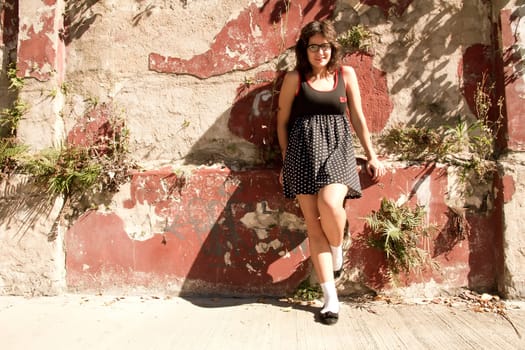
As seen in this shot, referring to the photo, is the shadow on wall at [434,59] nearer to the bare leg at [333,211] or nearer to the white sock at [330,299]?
the bare leg at [333,211]

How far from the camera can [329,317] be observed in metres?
2.20

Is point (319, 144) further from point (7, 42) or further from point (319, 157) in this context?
point (7, 42)

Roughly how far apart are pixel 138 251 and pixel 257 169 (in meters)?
0.95

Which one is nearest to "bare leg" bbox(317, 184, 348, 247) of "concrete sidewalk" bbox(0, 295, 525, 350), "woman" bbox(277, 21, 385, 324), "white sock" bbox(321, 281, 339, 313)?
"woman" bbox(277, 21, 385, 324)

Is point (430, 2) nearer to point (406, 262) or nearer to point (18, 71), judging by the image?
point (406, 262)

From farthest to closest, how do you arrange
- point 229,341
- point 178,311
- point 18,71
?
1. point 18,71
2. point 178,311
3. point 229,341

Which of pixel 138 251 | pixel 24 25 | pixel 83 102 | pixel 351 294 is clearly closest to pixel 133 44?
pixel 83 102

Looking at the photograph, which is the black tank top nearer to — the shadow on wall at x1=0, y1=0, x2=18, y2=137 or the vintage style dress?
the vintage style dress

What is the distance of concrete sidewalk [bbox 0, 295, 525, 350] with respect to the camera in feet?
6.54

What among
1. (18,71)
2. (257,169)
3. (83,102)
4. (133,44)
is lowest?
(257,169)

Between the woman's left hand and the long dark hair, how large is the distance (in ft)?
1.97

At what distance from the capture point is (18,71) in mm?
2818

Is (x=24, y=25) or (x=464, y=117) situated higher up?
(x=24, y=25)

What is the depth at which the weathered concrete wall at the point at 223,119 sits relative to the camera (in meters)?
2.54
